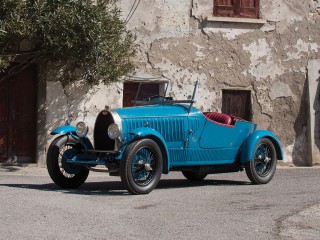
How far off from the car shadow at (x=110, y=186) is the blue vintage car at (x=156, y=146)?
0.26 meters

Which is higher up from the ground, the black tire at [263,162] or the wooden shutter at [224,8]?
the wooden shutter at [224,8]

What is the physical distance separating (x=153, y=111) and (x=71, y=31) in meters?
3.88

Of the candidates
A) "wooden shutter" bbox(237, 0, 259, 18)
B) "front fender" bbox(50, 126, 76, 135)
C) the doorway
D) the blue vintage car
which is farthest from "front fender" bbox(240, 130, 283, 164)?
"wooden shutter" bbox(237, 0, 259, 18)

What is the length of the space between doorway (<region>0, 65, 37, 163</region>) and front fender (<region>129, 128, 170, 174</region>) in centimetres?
622

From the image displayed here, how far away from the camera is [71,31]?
13.8 meters

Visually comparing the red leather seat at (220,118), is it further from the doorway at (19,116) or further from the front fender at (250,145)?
the doorway at (19,116)

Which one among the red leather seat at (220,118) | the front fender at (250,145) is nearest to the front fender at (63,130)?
the red leather seat at (220,118)

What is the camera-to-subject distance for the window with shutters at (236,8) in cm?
1706

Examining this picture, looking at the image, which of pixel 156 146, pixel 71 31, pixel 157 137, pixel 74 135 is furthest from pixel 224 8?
pixel 156 146

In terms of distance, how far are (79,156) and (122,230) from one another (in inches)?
127

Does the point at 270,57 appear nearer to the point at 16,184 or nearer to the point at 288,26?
the point at 288,26

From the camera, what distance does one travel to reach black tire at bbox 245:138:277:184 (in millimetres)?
11383

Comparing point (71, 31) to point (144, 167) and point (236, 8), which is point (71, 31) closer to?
point (144, 167)

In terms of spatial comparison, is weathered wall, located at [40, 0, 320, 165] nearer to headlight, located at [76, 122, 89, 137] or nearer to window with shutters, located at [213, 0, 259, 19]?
window with shutters, located at [213, 0, 259, 19]
